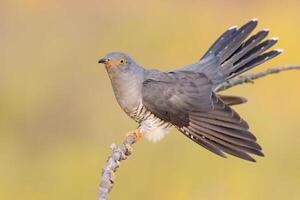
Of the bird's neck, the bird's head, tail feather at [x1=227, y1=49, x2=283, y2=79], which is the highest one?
tail feather at [x1=227, y1=49, x2=283, y2=79]

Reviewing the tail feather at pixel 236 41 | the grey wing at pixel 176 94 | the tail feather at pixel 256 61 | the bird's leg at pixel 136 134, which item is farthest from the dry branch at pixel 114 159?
the tail feather at pixel 236 41

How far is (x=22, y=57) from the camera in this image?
8078 millimetres

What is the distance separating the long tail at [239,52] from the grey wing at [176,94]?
24cm

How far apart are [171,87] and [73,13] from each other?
16.9 ft

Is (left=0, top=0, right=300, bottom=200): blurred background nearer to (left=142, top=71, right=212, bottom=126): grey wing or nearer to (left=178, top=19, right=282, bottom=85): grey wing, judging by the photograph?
(left=178, top=19, right=282, bottom=85): grey wing

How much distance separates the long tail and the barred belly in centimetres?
51

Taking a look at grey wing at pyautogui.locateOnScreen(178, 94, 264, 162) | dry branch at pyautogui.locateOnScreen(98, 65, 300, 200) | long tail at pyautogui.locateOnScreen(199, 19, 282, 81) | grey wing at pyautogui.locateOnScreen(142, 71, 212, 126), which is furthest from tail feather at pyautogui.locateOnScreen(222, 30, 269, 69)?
dry branch at pyautogui.locateOnScreen(98, 65, 300, 200)

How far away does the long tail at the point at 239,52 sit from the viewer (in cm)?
508

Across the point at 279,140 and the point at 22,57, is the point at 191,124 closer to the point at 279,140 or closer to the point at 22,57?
the point at 279,140

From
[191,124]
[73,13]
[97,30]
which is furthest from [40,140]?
[73,13]

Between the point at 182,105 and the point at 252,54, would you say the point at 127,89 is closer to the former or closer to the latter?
the point at 182,105

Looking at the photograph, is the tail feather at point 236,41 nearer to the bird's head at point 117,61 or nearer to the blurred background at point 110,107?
the bird's head at point 117,61

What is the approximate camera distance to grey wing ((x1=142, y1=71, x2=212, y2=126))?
4664 millimetres

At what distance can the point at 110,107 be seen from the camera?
7.15 meters
